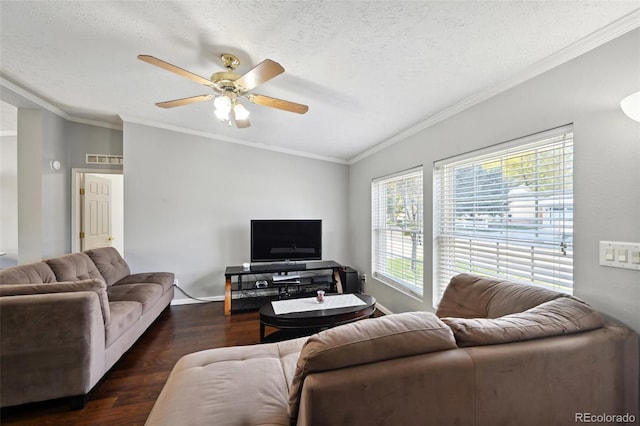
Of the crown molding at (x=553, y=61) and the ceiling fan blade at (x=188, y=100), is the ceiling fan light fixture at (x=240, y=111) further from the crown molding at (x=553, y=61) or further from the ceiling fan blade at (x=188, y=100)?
the crown molding at (x=553, y=61)

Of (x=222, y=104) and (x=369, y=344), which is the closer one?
(x=369, y=344)

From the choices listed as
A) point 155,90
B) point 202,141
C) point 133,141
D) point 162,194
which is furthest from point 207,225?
point 155,90

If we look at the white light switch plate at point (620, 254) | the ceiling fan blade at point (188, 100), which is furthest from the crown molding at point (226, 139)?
the white light switch plate at point (620, 254)

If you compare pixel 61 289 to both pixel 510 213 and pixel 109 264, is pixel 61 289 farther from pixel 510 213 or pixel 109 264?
pixel 510 213

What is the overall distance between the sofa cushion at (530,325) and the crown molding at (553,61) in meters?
1.35

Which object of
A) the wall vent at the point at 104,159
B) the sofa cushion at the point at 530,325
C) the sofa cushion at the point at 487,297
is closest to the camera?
Result: the sofa cushion at the point at 530,325

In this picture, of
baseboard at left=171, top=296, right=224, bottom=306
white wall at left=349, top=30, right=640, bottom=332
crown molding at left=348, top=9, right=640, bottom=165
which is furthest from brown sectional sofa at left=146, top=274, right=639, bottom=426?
baseboard at left=171, top=296, right=224, bottom=306

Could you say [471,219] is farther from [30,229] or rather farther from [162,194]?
[30,229]

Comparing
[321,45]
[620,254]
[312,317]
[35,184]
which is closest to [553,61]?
[620,254]

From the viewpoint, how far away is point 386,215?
3.62 meters

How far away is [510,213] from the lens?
75.4 inches

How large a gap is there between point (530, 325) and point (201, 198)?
396 cm

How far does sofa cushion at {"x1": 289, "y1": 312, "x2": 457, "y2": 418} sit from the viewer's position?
2.83ft

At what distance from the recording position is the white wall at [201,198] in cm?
370
